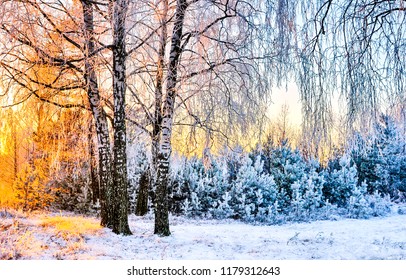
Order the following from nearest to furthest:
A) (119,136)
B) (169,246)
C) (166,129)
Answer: (169,246), (119,136), (166,129)

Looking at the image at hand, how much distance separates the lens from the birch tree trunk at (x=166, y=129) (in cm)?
807

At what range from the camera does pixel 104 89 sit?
9.26 meters

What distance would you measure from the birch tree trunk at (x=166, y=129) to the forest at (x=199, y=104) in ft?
0.09

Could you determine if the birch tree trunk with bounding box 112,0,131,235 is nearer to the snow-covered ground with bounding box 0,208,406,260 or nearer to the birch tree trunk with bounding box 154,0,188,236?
the snow-covered ground with bounding box 0,208,406,260

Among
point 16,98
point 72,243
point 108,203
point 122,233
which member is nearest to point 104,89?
point 16,98

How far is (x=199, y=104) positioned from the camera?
28.6 ft

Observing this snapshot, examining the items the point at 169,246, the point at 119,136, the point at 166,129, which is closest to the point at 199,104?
the point at 166,129

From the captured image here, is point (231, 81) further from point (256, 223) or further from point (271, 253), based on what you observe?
point (256, 223)

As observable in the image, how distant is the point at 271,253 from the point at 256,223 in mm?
7906

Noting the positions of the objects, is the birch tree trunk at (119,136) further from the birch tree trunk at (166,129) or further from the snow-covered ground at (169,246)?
the birch tree trunk at (166,129)

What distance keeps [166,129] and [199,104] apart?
99 centimetres

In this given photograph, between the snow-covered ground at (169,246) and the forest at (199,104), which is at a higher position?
the forest at (199,104)

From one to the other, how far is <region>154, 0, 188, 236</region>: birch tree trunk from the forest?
3 cm

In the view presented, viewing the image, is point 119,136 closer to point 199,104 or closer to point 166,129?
point 166,129
